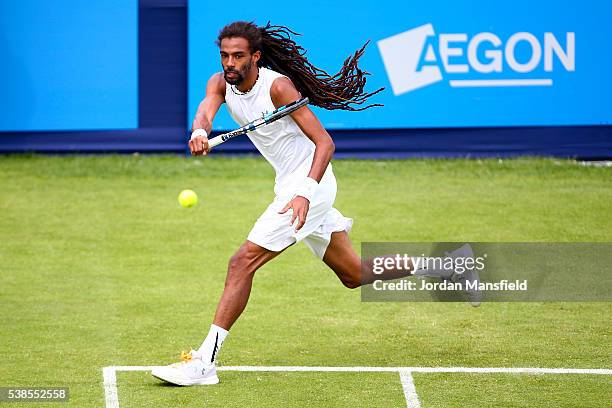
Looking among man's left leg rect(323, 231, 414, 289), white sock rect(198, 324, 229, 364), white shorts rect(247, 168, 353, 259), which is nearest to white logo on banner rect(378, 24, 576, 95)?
man's left leg rect(323, 231, 414, 289)

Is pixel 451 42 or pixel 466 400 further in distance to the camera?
pixel 451 42

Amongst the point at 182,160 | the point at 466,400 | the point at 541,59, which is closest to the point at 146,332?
the point at 466,400

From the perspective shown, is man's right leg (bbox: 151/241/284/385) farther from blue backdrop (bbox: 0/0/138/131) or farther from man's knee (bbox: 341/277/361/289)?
blue backdrop (bbox: 0/0/138/131)

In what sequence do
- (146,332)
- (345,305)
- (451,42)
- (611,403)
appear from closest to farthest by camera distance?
1. (611,403)
2. (146,332)
3. (345,305)
4. (451,42)

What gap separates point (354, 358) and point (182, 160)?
778 cm

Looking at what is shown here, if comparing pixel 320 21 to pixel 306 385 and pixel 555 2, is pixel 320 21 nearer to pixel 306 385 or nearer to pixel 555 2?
pixel 555 2

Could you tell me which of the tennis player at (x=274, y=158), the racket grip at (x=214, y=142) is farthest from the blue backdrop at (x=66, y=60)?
the racket grip at (x=214, y=142)

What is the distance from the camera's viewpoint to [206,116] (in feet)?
23.2

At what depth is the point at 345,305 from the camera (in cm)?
892

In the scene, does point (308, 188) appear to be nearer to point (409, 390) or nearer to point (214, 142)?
point (214, 142)

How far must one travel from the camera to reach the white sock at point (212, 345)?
677 cm

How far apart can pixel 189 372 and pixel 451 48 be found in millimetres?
8416

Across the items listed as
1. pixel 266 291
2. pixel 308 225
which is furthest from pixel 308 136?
pixel 266 291

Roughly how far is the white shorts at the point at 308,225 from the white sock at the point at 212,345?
0.55m
